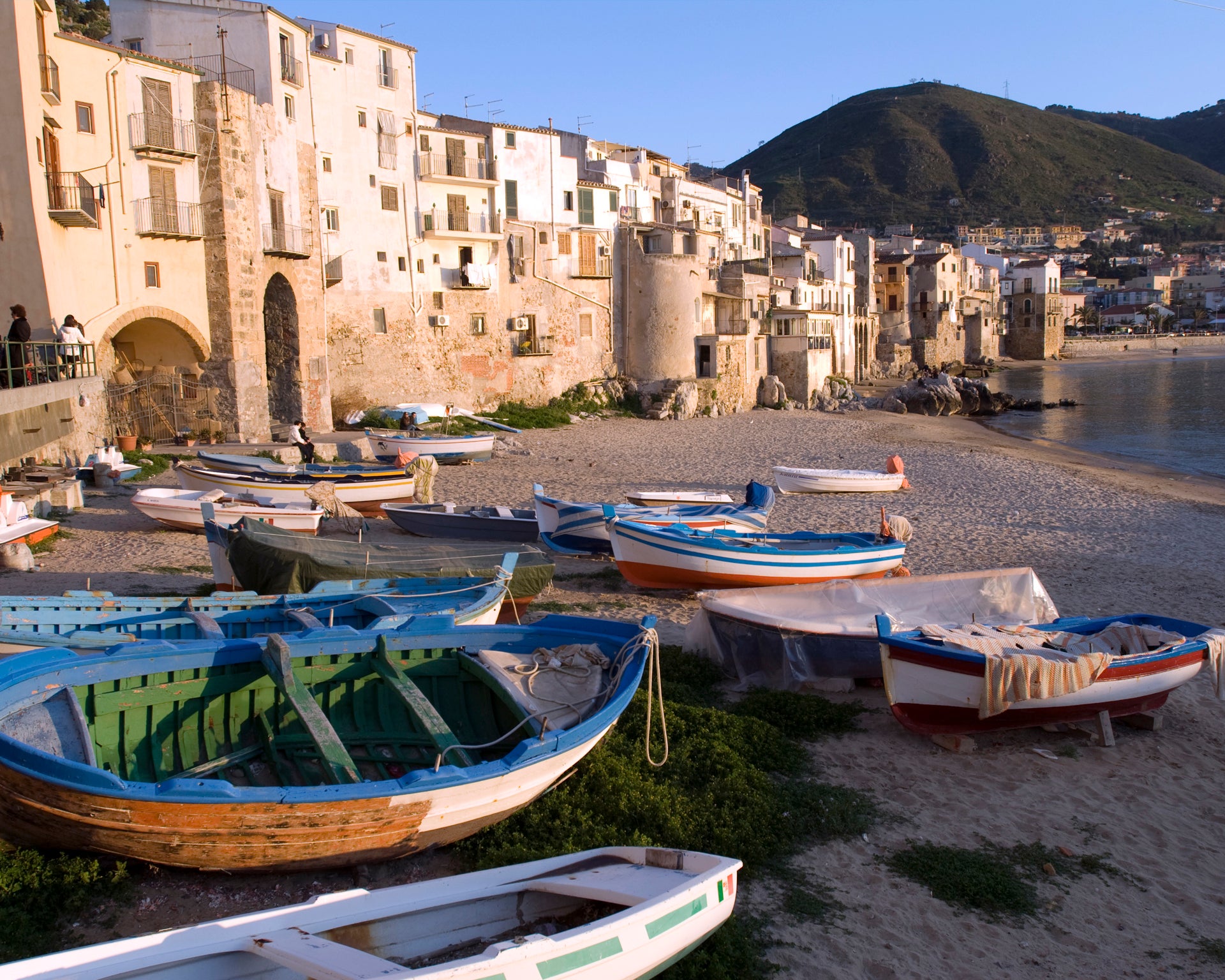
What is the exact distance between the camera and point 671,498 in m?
16.9

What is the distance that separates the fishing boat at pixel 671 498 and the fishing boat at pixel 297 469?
15.3 feet

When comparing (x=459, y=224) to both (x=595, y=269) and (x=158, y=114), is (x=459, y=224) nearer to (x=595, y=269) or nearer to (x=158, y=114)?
(x=595, y=269)

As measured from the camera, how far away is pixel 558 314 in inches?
1486

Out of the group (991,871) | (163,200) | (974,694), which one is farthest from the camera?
(163,200)

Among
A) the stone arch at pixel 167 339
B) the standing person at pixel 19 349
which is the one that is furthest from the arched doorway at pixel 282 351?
the standing person at pixel 19 349

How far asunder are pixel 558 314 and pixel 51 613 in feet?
103

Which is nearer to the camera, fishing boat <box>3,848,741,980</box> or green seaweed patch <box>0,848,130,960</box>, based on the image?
fishing boat <box>3,848,741,980</box>

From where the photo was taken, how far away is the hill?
160 metres

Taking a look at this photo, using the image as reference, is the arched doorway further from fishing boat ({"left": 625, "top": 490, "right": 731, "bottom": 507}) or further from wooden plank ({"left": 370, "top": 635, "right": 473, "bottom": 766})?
wooden plank ({"left": 370, "top": 635, "right": 473, "bottom": 766})

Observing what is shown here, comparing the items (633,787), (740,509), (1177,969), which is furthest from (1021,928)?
(740,509)

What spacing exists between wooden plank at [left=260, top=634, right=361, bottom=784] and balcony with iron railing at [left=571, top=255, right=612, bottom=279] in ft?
109

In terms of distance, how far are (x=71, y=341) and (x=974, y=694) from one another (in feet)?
59.1

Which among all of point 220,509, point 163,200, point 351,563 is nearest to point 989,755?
point 351,563

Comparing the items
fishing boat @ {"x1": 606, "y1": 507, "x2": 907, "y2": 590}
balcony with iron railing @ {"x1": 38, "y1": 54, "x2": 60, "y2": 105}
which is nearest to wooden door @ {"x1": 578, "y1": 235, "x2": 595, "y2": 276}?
balcony with iron railing @ {"x1": 38, "y1": 54, "x2": 60, "y2": 105}
